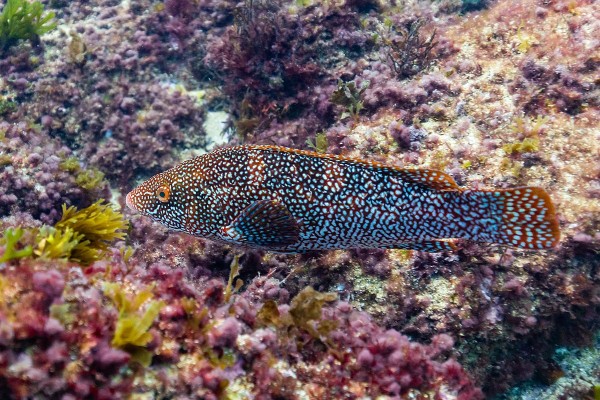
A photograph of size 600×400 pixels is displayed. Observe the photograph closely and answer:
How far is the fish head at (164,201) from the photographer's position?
204 inches

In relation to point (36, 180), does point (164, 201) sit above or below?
above

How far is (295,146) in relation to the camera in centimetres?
741

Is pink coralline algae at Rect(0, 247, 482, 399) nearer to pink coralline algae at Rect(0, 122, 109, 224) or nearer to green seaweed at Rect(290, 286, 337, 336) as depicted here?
green seaweed at Rect(290, 286, 337, 336)

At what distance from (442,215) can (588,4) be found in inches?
227

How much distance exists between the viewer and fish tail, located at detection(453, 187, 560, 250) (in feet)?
13.5

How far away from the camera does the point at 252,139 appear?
25.5ft

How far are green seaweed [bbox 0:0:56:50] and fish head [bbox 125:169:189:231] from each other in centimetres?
651

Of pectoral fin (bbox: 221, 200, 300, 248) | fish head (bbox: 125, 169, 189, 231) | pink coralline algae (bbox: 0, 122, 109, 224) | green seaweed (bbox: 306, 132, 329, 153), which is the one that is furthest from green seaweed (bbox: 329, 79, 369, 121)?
pink coralline algae (bbox: 0, 122, 109, 224)

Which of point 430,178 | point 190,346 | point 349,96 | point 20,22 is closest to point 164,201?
point 190,346

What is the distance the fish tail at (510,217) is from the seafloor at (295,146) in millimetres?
829

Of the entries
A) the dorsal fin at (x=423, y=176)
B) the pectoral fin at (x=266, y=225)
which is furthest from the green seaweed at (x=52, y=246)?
the dorsal fin at (x=423, y=176)

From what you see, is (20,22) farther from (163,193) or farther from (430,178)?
(430,178)

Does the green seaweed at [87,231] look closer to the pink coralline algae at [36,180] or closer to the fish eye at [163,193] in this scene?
the fish eye at [163,193]

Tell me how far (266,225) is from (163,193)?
1.59m
